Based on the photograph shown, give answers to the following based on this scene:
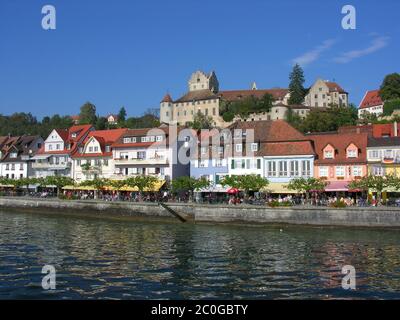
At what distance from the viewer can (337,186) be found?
217 feet

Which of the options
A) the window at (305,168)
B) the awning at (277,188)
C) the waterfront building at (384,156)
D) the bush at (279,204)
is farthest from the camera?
the window at (305,168)

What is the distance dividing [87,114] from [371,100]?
328 feet

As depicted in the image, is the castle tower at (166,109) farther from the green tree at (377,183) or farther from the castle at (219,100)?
the green tree at (377,183)

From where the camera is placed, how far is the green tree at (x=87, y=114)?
181m

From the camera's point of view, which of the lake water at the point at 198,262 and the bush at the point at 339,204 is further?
the bush at the point at 339,204

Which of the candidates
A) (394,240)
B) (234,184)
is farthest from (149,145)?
(394,240)

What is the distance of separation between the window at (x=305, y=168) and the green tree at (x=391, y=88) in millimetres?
86116

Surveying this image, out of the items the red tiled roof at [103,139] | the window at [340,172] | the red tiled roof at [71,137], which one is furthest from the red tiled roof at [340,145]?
the red tiled roof at [71,137]

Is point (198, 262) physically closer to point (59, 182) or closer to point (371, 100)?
point (59, 182)

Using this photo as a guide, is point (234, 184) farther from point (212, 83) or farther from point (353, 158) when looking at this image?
point (212, 83)

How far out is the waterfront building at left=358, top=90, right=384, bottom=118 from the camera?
522ft

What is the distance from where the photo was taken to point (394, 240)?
4291 cm

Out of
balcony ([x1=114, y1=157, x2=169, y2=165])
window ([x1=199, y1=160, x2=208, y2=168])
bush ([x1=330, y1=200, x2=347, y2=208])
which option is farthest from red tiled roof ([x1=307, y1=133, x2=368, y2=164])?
balcony ([x1=114, y1=157, x2=169, y2=165])

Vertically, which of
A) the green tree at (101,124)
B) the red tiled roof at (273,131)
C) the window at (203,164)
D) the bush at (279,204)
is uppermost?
the green tree at (101,124)
